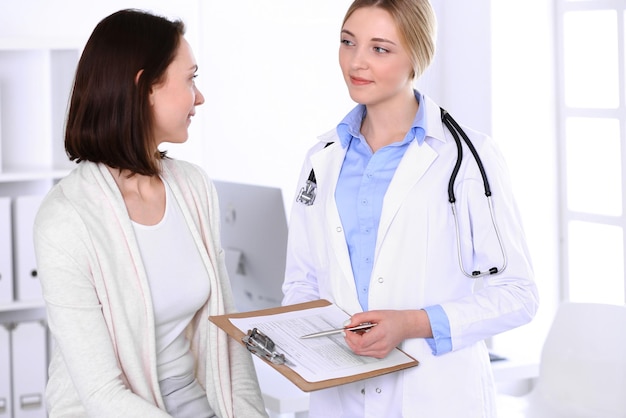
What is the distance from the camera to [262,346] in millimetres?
1616

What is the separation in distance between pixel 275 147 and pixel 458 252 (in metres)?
2.60

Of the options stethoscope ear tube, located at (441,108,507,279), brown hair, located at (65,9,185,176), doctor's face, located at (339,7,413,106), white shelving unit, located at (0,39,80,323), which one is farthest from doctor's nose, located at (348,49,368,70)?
white shelving unit, located at (0,39,80,323)

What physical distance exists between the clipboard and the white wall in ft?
7.12

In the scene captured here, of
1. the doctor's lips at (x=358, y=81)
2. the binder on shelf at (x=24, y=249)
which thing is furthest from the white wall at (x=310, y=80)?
the doctor's lips at (x=358, y=81)

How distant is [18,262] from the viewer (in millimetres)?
3127

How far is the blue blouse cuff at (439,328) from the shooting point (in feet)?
5.68

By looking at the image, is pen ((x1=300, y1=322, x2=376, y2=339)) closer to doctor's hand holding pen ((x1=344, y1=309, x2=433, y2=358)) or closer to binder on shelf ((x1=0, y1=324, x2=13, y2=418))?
doctor's hand holding pen ((x1=344, y1=309, x2=433, y2=358))

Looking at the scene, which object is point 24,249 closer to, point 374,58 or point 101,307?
point 101,307

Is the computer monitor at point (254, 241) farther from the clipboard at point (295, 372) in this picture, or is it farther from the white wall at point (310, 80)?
the white wall at point (310, 80)

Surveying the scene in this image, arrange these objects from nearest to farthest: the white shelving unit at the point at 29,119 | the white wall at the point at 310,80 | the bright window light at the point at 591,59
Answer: the white shelving unit at the point at 29,119 < the bright window light at the point at 591,59 < the white wall at the point at 310,80

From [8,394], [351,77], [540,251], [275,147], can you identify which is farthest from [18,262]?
[540,251]

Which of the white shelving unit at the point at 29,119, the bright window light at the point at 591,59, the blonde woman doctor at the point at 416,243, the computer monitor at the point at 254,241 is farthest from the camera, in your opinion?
the bright window light at the point at 591,59

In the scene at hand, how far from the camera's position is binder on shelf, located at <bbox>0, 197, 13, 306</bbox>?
305 cm

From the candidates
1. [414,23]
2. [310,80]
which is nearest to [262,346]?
[414,23]
